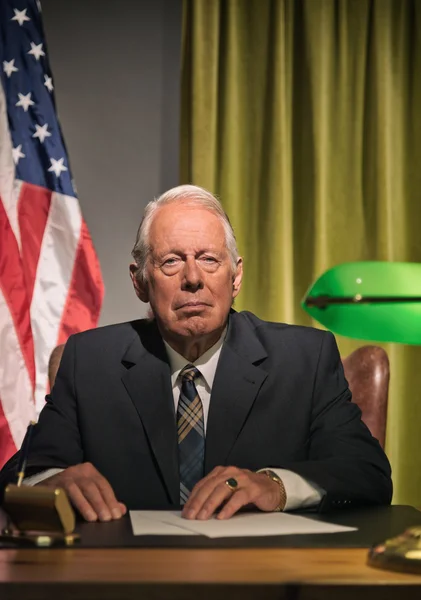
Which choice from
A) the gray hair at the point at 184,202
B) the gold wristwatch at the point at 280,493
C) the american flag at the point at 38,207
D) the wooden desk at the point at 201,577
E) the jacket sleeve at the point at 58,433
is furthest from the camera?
the american flag at the point at 38,207

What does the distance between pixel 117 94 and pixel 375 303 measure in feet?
11.2

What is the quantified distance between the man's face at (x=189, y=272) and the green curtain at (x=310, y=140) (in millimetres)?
1764

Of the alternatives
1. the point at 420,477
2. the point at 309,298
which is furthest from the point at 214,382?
the point at 420,477

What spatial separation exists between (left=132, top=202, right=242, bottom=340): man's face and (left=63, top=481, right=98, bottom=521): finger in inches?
28.6

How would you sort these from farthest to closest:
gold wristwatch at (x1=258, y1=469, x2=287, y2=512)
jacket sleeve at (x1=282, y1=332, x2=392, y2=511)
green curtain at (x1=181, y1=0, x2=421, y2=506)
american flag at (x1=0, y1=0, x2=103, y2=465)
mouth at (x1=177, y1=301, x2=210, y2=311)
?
green curtain at (x1=181, y1=0, x2=421, y2=506) < american flag at (x1=0, y1=0, x2=103, y2=465) < mouth at (x1=177, y1=301, x2=210, y2=311) < jacket sleeve at (x1=282, y1=332, x2=392, y2=511) < gold wristwatch at (x1=258, y1=469, x2=287, y2=512)

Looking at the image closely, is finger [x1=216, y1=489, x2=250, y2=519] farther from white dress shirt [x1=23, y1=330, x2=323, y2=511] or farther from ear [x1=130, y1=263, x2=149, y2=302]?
ear [x1=130, y1=263, x2=149, y2=302]

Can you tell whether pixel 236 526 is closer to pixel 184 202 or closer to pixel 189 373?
pixel 189 373

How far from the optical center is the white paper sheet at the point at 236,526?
147cm

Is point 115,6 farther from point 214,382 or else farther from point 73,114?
point 214,382

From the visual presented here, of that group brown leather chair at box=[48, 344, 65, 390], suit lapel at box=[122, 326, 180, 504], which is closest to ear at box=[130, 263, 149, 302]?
suit lapel at box=[122, 326, 180, 504]

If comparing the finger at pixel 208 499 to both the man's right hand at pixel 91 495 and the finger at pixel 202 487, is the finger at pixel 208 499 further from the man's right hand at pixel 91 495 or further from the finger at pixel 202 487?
the man's right hand at pixel 91 495

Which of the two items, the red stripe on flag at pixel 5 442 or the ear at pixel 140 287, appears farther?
the red stripe on flag at pixel 5 442

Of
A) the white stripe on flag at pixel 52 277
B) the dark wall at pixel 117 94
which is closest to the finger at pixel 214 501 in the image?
the white stripe on flag at pixel 52 277

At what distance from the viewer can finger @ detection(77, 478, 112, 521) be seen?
1662 millimetres
